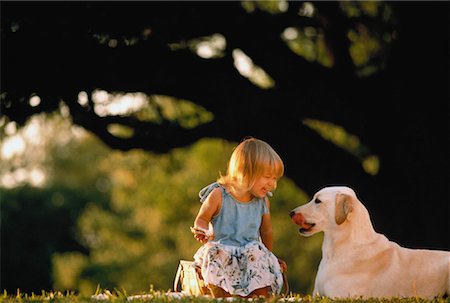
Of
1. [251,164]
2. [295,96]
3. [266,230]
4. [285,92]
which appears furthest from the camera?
[285,92]

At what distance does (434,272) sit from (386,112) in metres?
5.80

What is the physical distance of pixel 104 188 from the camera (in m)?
60.4

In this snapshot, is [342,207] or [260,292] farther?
[342,207]

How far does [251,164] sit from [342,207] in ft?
3.35

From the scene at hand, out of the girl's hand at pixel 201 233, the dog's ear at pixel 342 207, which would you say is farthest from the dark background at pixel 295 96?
the girl's hand at pixel 201 233

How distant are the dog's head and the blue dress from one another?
1.62 ft

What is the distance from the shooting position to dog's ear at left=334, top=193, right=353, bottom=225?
9.51 m

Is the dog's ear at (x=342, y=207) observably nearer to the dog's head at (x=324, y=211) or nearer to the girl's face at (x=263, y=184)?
the dog's head at (x=324, y=211)

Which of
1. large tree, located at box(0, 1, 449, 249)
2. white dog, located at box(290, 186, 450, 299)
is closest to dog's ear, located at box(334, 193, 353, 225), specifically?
white dog, located at box(290, 186, 450, 299)

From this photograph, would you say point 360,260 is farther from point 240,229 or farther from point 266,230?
point 240,229

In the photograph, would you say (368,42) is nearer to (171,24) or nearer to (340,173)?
(340,173)

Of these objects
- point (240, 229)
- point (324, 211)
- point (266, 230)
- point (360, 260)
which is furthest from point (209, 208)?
point (360, 260)

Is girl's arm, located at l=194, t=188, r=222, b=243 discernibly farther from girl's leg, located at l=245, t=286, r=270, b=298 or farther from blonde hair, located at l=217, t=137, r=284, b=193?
girl's leg, located at l=245, t=286, r=270, b=298

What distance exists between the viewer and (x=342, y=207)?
31.3 feet
